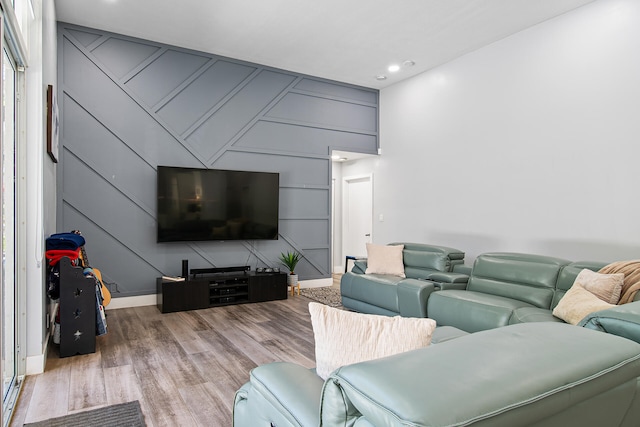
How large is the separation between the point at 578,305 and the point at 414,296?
1402mm

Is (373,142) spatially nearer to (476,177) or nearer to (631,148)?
(476,177)

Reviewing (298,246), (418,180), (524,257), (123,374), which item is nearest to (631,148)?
(524,257)

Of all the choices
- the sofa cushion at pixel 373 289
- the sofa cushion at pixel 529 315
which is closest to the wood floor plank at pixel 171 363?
the sofa cushion at pixel 373 289

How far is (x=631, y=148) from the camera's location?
382 centimetres

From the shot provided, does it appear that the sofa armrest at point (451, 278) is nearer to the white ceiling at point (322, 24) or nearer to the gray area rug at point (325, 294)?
the gray area rug at point (325, 294)

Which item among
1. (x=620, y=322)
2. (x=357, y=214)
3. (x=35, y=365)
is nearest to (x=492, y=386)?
(x=620, y=322)

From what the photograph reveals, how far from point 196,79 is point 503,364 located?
535 cm

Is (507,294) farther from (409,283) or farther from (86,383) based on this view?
(86,383)

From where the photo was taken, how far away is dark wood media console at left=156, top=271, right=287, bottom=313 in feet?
15.9

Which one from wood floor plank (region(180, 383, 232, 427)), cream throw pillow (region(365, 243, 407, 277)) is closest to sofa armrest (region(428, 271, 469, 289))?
cream throw pillow (region(365, 243, 407, 277))

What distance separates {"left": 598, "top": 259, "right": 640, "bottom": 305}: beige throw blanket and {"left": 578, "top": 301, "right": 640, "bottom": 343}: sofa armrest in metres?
1.60

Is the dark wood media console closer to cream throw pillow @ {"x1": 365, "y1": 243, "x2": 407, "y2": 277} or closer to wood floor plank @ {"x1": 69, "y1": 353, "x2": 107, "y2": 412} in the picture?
cream throw pillow @ {"x1": 365, "y1": 243, "x2": 407, "y2": 277}

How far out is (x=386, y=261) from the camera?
194 inches

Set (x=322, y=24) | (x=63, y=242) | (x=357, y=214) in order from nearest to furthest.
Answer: (x=63, y=242) → (x=322, y=24) → (x=357, y=214)
